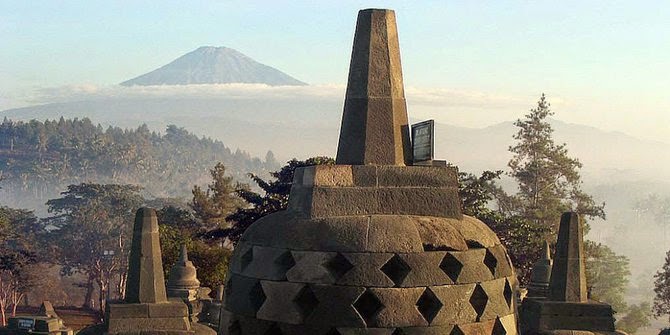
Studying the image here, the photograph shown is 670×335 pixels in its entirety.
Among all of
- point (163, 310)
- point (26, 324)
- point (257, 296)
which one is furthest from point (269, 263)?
point (26, 324)

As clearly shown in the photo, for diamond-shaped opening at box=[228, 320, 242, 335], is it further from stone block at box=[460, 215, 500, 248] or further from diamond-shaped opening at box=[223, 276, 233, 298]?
stone block at box=[460, 215, 500, 248]

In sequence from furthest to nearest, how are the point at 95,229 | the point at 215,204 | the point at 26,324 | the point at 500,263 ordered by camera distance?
1. the point at 95,229
2. the point at 215,204
3. the point at 26,324
4. the point at 500,263

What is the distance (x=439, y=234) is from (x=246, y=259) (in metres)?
1.73

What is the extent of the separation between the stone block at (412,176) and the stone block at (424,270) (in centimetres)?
70

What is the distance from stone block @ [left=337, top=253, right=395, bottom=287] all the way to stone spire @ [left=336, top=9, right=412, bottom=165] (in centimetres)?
118

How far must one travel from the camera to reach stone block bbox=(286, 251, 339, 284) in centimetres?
584

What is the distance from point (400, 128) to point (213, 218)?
62.6m

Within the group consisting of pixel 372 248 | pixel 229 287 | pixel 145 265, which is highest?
pixel 372 248

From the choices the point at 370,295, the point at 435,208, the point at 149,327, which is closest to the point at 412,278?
the point at 370,295

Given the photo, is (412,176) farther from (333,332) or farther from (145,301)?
(145,301)

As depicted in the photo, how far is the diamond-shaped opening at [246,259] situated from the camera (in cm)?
641

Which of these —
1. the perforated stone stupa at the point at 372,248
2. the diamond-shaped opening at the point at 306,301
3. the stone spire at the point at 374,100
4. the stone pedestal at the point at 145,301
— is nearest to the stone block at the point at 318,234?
the perforated stone stupa at the point at 372,248

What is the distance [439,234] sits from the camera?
6148mm

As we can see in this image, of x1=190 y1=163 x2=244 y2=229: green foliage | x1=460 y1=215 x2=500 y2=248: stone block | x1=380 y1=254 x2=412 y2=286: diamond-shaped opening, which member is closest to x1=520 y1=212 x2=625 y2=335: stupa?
x1=460 y1=215 x2=500 y2=248: stone block
